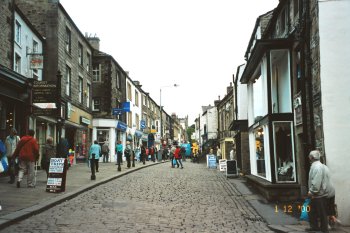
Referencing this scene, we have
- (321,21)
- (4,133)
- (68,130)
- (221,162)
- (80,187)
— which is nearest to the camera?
(321,21)

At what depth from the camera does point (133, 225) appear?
26.0 feet

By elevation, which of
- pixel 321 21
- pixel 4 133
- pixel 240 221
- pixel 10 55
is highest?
pixel 10 55

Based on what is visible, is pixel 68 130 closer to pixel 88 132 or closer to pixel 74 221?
pixel 88 132

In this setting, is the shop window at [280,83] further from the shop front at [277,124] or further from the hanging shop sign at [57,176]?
the hanging shop sign at [57,176]

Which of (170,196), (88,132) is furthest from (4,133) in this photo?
(88,132)

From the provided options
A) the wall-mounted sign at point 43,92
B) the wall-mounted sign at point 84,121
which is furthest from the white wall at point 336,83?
the wall-mounted sign at point 84,121

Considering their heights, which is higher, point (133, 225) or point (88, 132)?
point (88, 132)

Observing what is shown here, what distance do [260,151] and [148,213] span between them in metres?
7.28

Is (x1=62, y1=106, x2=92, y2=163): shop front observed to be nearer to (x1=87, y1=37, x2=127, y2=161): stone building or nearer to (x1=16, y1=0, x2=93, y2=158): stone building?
(x1=16, y1=0, x2=93, y2=158): stone building

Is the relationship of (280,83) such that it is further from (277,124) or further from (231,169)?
(231,169)

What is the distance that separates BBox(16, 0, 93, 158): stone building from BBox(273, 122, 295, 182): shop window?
1095 centimetres

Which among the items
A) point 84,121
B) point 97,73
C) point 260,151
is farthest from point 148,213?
point 97,73

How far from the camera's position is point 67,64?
83.3ft

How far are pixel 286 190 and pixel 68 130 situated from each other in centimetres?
1897
